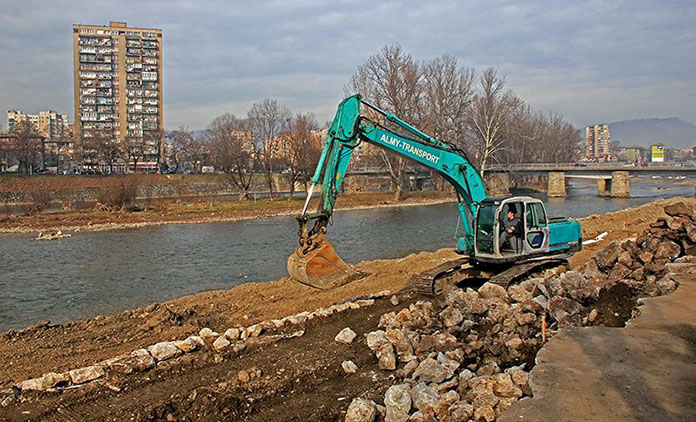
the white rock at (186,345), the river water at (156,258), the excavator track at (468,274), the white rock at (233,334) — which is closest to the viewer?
the white rock at (186,345)

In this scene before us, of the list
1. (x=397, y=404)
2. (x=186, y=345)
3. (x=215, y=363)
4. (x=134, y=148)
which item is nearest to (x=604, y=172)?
(x=134, y=148)

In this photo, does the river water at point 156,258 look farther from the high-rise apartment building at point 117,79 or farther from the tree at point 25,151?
the high-rise apartment building at point 117,79

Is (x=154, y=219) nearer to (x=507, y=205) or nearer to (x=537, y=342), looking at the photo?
(x=507, y=205)

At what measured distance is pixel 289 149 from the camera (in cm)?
5803

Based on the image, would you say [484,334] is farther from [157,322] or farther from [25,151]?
[25,151]

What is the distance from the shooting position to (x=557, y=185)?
65.4 meters

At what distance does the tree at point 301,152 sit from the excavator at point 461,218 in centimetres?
4181

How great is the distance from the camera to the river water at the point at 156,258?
15.0 metres

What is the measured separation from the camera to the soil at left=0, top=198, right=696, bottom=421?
650 centimetres

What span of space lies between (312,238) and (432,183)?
59326mm

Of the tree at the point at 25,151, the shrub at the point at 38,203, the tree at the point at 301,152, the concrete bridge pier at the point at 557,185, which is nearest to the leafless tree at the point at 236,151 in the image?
the tree at the point at 301,152

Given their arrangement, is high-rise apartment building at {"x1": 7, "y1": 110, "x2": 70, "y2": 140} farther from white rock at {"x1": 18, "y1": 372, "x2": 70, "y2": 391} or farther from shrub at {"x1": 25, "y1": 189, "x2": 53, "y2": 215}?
white rock at {"x1": 18, "y1": 372, "x2": 70, "y2": 391}

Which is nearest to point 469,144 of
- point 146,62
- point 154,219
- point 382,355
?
point 154,219

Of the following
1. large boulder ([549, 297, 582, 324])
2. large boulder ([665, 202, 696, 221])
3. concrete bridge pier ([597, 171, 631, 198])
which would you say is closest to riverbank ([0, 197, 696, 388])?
large boulder ([665, 202, 696, 221])
